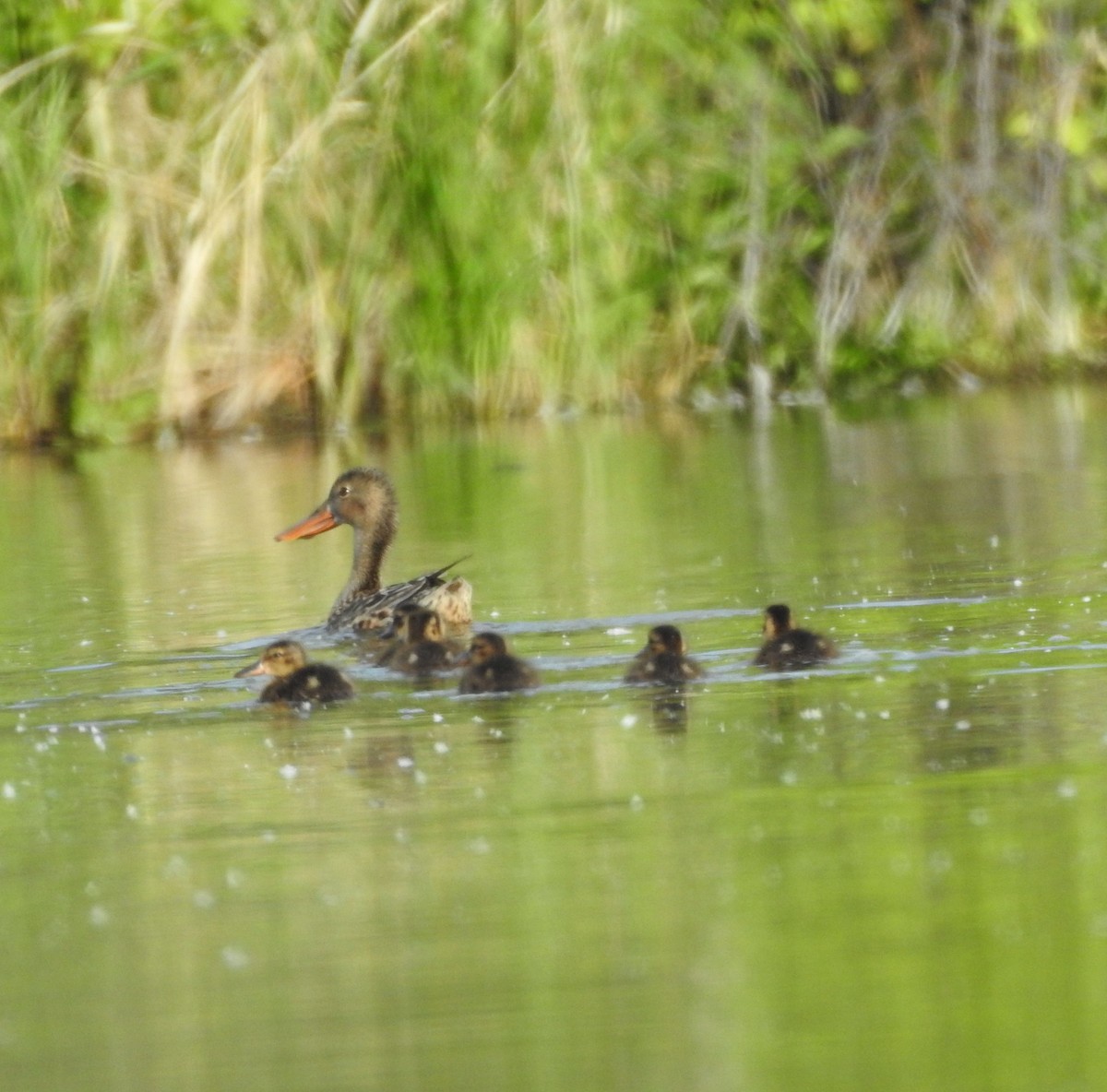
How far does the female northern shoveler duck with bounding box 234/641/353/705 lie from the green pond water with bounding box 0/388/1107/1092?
6 centimetres

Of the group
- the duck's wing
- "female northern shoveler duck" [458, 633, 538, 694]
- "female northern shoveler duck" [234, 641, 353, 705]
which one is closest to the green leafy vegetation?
the duck's wing

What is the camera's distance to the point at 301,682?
23.6 feet

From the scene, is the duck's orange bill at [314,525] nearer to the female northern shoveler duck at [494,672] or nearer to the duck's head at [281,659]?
the duck's head at [281,659]

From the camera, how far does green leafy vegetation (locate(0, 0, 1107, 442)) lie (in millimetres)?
16953

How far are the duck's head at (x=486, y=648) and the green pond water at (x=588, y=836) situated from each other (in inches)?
5.7

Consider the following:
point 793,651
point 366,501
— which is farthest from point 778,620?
point 366,501

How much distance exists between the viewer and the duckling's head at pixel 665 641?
718cm

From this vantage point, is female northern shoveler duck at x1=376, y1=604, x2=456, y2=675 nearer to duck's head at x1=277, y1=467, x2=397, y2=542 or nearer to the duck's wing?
the duck's wing

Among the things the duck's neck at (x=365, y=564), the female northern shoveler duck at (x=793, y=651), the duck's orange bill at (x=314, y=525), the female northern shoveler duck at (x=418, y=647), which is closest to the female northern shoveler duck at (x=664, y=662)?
the female northern shoveler duck at (x=793, y=651)

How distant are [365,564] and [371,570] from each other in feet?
0.14

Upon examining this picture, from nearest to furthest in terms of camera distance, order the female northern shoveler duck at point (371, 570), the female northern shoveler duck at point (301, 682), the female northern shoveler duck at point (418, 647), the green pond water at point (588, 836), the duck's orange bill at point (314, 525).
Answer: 1. the green pond water at point (588, 836)
2. the female northern shoveler duck at point (301, 682)
3. the female northern shoveler duck at point (418, 647)
4. the female northern shoveler duck at point (371, 570)
5. the duck's orange bill at point (314, 525)

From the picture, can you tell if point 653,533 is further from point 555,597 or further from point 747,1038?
point 747,1038

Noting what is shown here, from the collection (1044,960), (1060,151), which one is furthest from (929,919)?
(1060,151)

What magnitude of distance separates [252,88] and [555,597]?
8.29m
